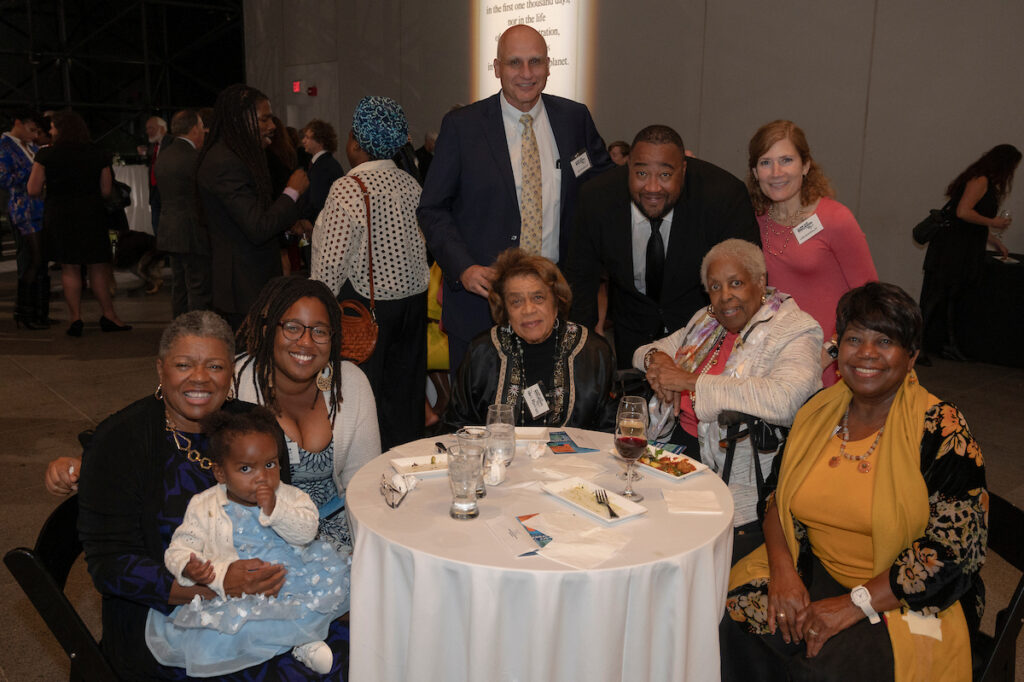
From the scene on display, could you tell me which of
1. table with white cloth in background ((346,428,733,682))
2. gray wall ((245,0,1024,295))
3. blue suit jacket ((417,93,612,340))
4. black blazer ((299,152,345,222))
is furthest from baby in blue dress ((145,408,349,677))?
gray wall ((245,0,1024,295))

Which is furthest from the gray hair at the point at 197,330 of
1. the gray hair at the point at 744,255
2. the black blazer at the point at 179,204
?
the black blazer at the point at 179,204

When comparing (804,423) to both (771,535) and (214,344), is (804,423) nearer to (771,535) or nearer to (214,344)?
(771,535)

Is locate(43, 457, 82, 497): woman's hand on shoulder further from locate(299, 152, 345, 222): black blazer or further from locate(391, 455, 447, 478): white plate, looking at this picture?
locate(299, 152, 345, 222): black blazer

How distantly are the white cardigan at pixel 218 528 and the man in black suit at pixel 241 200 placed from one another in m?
2.66

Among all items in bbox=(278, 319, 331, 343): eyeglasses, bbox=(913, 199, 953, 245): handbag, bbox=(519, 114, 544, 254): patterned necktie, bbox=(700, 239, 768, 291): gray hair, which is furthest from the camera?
bbox=(913, 199, 953, 245): handbag

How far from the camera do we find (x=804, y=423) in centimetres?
236

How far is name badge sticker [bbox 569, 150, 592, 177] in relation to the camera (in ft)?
12.3

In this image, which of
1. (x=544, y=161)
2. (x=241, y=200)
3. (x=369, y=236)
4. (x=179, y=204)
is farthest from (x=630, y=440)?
(x=179, y=204)

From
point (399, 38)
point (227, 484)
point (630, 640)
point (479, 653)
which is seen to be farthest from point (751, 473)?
point (399, 38)

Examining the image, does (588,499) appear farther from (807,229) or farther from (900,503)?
(807,229)

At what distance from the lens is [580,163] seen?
376 cm

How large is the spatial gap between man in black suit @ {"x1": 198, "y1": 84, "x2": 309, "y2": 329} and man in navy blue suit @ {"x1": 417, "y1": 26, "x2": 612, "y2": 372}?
1194 millimetres

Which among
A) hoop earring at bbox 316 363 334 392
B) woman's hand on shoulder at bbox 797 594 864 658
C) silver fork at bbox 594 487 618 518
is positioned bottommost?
woman's hand on shoulder at bbox 797 594 864 658

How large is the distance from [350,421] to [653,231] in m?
1.51
